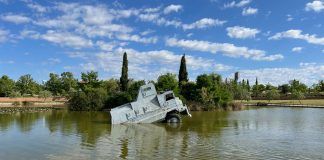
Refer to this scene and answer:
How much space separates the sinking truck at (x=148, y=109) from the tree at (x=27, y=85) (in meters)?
83.5

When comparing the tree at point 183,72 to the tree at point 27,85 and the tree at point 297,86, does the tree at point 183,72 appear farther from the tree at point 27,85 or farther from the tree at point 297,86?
the tree at point 297,86

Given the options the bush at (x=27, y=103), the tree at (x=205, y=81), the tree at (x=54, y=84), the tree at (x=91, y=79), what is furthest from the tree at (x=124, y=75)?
the tree at (x=54, y=84)

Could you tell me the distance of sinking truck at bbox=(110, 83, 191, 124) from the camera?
41.1 metres

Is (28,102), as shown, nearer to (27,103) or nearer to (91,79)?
(27,103)

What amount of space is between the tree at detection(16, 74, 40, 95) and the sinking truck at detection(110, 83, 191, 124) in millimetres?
83489

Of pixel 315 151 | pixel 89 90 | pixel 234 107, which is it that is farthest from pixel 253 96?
pixel 315 151

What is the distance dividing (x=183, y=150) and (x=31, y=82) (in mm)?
113053

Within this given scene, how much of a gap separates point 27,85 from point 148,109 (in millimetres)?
92532

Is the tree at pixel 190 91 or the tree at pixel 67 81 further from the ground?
the tree at pixel 67 81

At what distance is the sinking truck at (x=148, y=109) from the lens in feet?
135

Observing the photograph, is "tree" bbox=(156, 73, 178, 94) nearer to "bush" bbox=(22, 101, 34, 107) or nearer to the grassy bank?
the grassy bank

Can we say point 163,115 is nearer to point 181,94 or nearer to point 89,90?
point 181,94

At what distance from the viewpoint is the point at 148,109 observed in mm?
41594

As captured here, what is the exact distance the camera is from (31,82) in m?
127
